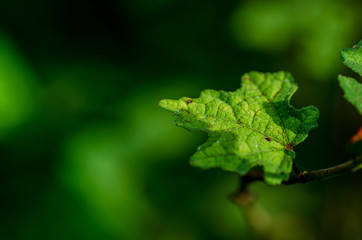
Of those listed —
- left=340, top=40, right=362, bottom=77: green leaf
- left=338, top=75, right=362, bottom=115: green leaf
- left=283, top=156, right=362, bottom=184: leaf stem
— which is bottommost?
left=283, top=156, right=362, bottom=184: leaf stem

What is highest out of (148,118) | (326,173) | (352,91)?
(148,118)

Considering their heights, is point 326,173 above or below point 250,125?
below

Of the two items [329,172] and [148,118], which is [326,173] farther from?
[148,118]

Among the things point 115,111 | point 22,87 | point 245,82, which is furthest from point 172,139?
point 245,82

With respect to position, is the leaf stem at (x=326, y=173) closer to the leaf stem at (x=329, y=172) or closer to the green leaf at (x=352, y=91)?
the leaf stem at (x=329, y=172)

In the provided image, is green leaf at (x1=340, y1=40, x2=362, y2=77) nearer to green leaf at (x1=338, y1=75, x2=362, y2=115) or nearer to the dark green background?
green leaf at (x1=338, y1=75, x2=362, y2=115)

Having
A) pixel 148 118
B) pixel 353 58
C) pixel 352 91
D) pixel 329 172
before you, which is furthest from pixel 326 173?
pixel 148 118

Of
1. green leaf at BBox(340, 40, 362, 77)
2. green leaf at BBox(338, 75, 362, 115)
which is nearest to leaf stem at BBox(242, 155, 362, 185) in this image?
green leaf at BBox(338, 75, 362, 115)
